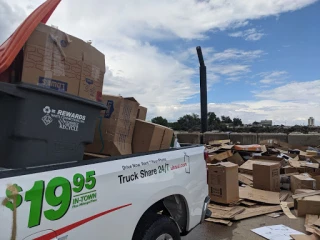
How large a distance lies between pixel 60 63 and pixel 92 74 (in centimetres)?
33

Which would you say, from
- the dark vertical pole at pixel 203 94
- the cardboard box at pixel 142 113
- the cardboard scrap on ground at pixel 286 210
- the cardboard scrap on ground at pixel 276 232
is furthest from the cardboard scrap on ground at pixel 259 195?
the dark vertical pole at pixel 203 94

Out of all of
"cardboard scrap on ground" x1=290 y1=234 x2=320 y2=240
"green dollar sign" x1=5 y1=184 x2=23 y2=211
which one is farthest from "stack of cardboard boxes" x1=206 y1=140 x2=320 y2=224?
"green dollar sign" x1=5 y1=184 x2=23 y2=211

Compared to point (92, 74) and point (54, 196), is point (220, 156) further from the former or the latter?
point (54, 196)

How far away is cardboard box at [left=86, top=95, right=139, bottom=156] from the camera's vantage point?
2.90m

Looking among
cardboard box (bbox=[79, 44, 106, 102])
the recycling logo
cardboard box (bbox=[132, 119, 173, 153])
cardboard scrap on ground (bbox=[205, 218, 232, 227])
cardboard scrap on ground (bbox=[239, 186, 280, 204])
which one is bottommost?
cardboard scrap on ground (bbox=[205, 218, 232, 227])

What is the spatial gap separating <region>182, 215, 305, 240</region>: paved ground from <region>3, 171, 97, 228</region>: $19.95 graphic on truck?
278 cm

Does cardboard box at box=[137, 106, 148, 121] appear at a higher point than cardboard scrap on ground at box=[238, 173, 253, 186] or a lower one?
higher

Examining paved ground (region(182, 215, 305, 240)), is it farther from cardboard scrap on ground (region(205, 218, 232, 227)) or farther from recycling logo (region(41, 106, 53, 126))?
recycling logo (region(41, 106, 53, 126))

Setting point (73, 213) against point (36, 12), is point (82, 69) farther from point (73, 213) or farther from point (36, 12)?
point (73, 213)

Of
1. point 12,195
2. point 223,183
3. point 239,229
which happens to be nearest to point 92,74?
point 12,195

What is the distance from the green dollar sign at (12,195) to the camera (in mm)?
1503

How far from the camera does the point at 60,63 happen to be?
7.62 feet

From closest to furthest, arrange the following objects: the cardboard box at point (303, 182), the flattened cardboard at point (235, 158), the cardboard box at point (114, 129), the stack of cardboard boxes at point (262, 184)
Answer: the cardboard box at point (114, 129) < the stack of cardboard boxes at point (262, 184) < the cardboard box at point (303, 182) < the flattened cardboard at point (235, 158)

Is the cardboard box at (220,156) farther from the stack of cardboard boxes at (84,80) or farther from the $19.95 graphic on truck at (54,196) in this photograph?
the $19.95 graphic on truck at (54,196)
